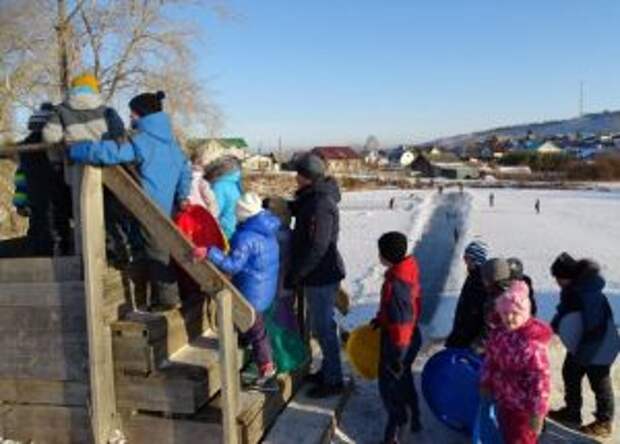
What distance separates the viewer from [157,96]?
4832 millimetres

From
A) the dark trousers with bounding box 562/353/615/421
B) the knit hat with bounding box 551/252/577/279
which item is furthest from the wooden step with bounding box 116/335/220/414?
the dark trousers with bounding box 562/353/615/421

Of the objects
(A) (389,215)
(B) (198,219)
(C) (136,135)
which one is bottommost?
(A) (389,215)

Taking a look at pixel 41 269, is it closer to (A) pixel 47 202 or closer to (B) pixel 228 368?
(A) pixel 47 202

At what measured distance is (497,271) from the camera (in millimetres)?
5055

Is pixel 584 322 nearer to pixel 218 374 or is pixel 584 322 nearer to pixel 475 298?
pixel 475 298

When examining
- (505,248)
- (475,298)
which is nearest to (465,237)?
(505,248)

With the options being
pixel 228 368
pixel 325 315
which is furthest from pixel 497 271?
pixel 228 368

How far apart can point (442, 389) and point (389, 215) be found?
90.0 ft

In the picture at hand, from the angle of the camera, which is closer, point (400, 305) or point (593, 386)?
point (400, 305)

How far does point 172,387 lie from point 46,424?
1.00m

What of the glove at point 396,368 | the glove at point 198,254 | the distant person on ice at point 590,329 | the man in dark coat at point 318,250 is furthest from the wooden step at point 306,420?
the distant person on ice at point 590,329

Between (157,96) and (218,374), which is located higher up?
(157,96)

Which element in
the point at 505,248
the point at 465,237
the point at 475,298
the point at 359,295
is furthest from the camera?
the point at 465,237

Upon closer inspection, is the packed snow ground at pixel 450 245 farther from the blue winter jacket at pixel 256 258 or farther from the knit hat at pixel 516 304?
the knit hat at pixel 516 304
